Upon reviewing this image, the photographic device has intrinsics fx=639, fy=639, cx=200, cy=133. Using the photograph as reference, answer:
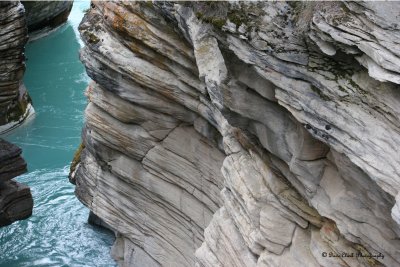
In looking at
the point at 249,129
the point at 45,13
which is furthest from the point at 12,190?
the point at 45,13

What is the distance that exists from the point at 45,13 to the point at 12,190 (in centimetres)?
2107

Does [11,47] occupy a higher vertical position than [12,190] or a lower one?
higher

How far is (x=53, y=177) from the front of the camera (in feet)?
79.3

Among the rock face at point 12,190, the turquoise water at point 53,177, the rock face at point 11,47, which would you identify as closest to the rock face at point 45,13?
the turquoise water at point 53,177

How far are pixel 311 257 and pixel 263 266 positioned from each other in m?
0.95

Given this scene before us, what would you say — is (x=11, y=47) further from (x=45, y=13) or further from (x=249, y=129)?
(x=45, y=13)

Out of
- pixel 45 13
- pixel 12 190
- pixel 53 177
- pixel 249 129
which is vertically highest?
pixel 249 129

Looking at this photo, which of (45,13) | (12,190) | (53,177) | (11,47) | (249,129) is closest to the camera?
(249,129)

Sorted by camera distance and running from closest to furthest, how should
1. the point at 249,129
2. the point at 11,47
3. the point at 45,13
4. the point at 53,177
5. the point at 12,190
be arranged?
1. the point at 249,129
2. the point at 12,190
3. the point at 11,47
4. the point at 53,177
5. the point at 45,13

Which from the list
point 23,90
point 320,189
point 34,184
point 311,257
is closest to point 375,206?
point 320,189

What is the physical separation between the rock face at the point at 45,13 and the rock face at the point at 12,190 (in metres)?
18.1

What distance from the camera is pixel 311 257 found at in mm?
9469

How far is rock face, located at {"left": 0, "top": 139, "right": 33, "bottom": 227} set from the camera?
19.2 m

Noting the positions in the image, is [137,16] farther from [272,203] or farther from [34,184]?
[34,184]
